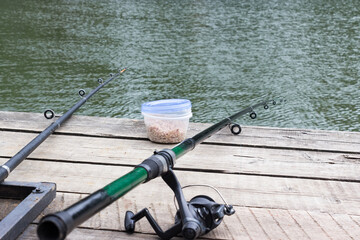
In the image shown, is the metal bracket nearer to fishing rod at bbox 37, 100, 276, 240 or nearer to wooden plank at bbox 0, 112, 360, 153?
fishing rod at bbox 37, 100, 276, 240

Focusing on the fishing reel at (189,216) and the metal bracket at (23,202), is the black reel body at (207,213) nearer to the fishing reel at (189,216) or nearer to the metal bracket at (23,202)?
the fishing reel at (189,216)

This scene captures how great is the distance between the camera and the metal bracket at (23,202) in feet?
3.86

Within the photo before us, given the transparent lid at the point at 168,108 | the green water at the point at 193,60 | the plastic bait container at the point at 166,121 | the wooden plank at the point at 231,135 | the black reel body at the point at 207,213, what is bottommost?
the green water at the point at 193,60

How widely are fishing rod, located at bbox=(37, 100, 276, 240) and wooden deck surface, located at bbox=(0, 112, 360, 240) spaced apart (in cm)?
6

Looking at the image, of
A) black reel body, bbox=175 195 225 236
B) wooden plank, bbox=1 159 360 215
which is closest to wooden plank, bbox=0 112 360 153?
wooden plank, bbox=1 159 360 215

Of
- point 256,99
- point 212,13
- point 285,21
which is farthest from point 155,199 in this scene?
point 212,13

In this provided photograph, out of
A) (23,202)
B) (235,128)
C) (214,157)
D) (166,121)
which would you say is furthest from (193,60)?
(23,202)

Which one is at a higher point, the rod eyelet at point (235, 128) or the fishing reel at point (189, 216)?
the fishing reel at point (189, 216)

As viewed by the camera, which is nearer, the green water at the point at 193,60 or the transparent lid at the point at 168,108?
the transparent lid at the point at 168,108

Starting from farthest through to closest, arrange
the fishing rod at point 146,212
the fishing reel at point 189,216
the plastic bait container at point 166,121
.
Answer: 1. the plastic bait container at point 166,121
2. the fishing reel at point 189,216
3. the fishing rod at point 146,212

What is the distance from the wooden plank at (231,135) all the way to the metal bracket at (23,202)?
686 millimetres

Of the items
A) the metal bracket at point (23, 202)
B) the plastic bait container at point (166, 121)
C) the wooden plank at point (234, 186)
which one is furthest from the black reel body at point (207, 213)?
the plastic bait container at point (166, 121)

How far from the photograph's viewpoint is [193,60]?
5.57 metres

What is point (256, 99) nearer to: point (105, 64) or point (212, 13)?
point (105, 64)
